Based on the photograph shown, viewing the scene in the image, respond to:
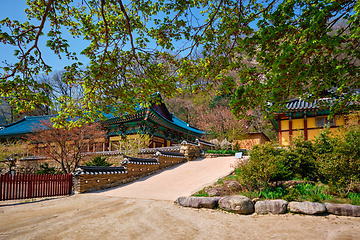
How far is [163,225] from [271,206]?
9.30 ft

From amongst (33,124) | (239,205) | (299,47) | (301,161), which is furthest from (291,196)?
(33,124)

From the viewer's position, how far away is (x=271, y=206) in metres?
5.23

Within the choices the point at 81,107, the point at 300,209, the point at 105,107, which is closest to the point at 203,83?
the point at 105,107

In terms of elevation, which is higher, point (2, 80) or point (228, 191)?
point (2, 80)

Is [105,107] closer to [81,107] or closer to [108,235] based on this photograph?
[81,107]

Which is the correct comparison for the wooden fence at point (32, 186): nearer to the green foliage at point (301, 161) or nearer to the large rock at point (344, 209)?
the green foliage at point (301, 161)

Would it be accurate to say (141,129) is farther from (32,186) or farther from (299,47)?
(299,47)

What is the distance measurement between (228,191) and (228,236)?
3187 mm

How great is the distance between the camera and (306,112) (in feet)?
50.5

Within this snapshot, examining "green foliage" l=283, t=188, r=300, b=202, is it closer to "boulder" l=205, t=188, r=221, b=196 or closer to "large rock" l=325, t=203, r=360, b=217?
"large rock" l=325, t=203, r=360, b=217

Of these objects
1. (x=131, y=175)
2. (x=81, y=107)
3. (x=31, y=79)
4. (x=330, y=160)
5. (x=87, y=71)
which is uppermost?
(x=87, y=71)

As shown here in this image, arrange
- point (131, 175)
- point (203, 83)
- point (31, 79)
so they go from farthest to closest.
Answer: point (131, 175)
point (203, 83)
point (31, 79)

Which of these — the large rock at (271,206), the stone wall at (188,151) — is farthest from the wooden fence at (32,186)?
the stone wall at (188,151)

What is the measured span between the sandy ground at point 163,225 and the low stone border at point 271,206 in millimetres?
165
